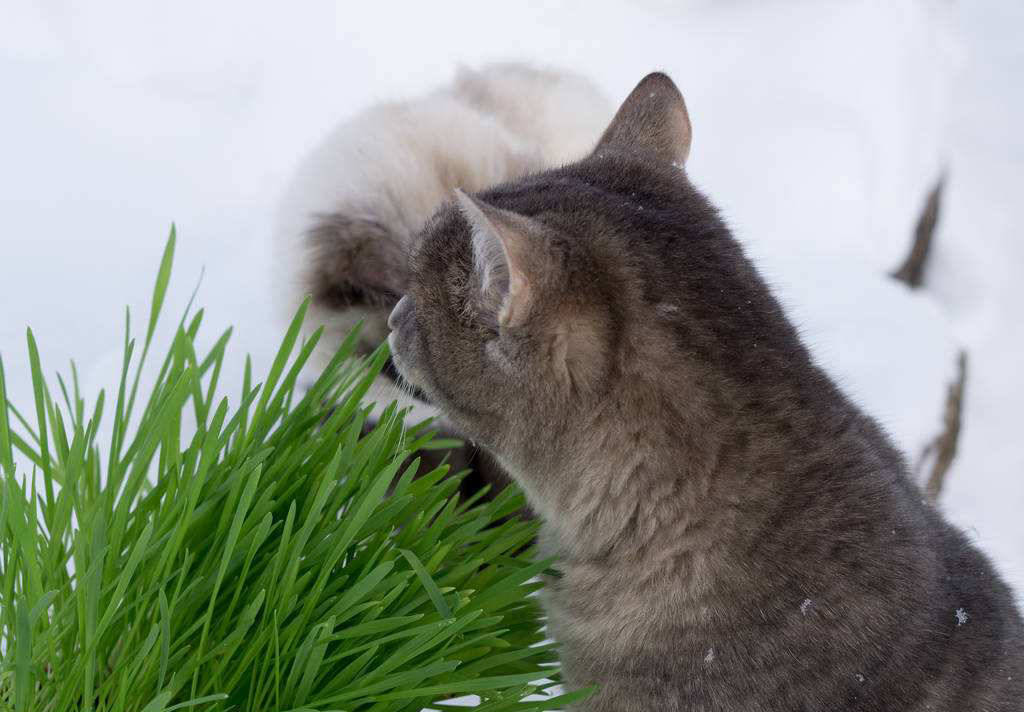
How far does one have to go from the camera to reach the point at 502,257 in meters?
0.56

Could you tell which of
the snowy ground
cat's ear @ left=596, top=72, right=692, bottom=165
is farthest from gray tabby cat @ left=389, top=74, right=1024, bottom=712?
the snowy ground

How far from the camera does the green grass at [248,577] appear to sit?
0.58m

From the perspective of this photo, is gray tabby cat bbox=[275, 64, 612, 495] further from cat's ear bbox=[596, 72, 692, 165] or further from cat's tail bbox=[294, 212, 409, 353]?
cat's ear bbox=[596, 72, 692, 165]

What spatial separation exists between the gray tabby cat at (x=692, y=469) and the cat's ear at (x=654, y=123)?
0.10m

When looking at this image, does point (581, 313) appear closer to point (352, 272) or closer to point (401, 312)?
point (401, 312)

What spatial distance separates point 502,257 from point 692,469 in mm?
180

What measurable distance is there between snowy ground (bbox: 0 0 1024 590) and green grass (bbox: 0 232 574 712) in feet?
1.54

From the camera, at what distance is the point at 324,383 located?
0.71 meters

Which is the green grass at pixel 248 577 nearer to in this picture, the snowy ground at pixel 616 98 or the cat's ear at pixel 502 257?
the cat's ear at pixel 502 257

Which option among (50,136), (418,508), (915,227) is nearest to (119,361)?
(50,136)

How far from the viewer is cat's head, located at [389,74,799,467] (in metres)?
0.58

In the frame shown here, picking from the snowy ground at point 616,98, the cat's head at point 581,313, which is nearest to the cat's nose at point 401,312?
the cat's head at point 581,313

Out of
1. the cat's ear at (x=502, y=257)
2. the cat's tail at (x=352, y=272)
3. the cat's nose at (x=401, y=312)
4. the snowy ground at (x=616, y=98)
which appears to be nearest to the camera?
the cat's ear at (x=502, y=257)

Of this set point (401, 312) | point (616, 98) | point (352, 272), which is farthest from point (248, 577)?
point (616, 98)
